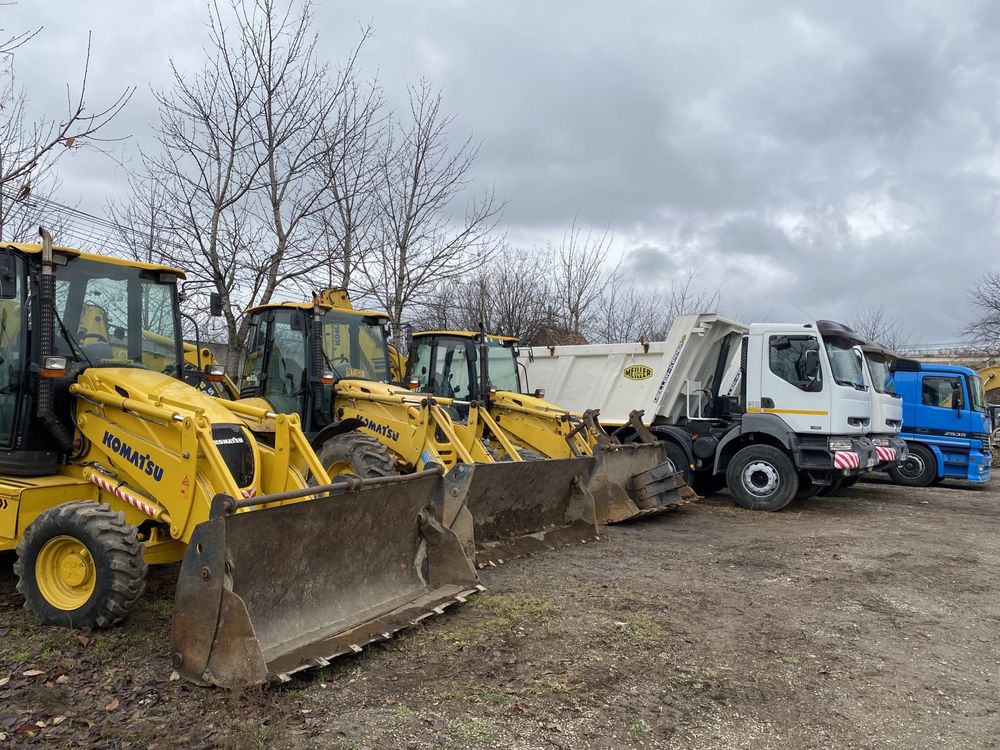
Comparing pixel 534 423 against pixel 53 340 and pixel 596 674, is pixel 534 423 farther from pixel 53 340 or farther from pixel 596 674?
pixel 53 340

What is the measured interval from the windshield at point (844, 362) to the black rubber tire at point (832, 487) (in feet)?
4.41

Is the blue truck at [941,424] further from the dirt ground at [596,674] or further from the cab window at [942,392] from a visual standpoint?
the dirt ground at [596,674]

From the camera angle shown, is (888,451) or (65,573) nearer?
(65,573)

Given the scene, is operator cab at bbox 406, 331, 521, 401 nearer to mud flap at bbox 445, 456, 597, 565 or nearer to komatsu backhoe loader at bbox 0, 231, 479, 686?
mud flap at bbox 445, 456, 597, 565

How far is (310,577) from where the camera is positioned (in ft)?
15.3

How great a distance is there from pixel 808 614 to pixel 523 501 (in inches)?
113

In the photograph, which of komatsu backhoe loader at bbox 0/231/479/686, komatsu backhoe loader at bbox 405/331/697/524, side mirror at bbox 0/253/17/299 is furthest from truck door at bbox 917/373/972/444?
side mirror at bbox 0/253/17/299

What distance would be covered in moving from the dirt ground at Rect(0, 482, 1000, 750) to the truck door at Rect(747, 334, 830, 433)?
3746 millimetres

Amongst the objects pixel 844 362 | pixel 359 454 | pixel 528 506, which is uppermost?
pixel 844 362

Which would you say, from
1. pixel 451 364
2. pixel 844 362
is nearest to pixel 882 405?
pixel 844 362

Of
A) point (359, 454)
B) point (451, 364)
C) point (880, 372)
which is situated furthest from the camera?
point (880, 372)

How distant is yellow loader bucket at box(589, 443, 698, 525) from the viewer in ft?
29.3

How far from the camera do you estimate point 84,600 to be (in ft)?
15.3

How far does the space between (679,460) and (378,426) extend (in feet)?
17.8
